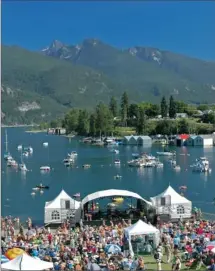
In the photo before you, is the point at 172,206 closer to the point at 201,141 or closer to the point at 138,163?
the point at 138,163

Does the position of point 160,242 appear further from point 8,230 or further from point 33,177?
point 33,177

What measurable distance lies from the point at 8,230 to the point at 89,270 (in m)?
7.17

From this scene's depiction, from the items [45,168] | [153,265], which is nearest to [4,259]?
[153,265]

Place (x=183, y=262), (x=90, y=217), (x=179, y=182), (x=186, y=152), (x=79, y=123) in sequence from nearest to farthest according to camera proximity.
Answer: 1. (x=183, y=262)
2. (x=90, y=217)
3. (x=179, y=182)
4. (x=186, y=152)
5. (x=79, y=123)

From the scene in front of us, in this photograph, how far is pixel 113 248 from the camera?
14.1 m

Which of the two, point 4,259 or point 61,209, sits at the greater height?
point 61,209

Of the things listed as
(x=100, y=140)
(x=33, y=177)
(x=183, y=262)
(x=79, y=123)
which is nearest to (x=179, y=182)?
(x=33, y=177)

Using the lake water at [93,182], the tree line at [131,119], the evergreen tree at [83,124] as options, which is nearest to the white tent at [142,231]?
the lake water at [93,182]

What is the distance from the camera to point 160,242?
48.9 feet

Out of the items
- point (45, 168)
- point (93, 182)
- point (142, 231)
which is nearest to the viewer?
point (142, 231)

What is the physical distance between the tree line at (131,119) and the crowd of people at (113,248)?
82.1 m

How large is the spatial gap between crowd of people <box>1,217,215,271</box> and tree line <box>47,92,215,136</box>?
82088 mm

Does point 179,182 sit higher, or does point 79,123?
point 79,123

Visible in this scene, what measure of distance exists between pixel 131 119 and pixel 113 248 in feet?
341
